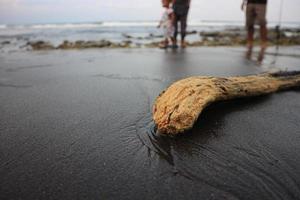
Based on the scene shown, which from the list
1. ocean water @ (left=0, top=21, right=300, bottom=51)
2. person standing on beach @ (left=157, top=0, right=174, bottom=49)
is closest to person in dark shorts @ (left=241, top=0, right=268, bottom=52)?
person standing on beach @ (left=157, top=0, right=174, bottom=49)

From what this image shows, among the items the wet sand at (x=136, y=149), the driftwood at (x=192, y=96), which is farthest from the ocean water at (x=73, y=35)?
the driftwood at (x=192, y=96)

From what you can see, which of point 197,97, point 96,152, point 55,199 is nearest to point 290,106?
point 197,97

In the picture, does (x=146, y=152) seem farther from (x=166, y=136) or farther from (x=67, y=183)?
(x=67, y=183)

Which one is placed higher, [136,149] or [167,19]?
[167,19]

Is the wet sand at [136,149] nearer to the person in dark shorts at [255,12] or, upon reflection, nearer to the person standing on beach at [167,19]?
the person in dark shorts at [255,12]

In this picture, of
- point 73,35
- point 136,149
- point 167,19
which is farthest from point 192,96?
point 73,35

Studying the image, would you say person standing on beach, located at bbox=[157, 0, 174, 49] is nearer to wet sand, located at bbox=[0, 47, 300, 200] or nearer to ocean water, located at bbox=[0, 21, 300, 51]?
ocean water, located at bbox=[0, 21, 300, 51]

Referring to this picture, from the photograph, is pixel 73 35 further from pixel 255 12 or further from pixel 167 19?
pixel 255 12
